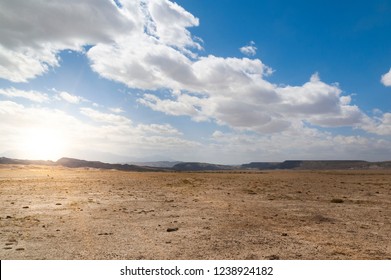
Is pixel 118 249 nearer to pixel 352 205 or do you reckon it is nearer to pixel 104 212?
pixel 104 212

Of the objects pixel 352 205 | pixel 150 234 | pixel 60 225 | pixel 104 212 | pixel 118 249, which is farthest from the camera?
pixel 352 205

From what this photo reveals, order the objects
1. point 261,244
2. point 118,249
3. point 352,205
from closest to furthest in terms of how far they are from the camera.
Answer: point 118,249
point 261,244
point 352,205

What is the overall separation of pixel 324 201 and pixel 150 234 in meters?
14.2

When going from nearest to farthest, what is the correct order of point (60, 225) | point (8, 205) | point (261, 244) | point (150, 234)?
point (261, 244)
point (150, 234)
point (60, 225)
point (8, 205)

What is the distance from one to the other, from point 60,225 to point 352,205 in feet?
53.0

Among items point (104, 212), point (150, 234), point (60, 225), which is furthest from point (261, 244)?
point (104, 212)

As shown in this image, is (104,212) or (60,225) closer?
(60,225)

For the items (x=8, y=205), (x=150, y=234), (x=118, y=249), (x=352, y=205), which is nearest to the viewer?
(x=118, y=249)

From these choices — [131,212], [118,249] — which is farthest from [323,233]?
[131,212]

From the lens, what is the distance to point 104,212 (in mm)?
16750

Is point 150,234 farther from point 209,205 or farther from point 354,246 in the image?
point 209,205

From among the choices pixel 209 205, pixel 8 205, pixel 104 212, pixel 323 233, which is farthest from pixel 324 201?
pixel 8 205
